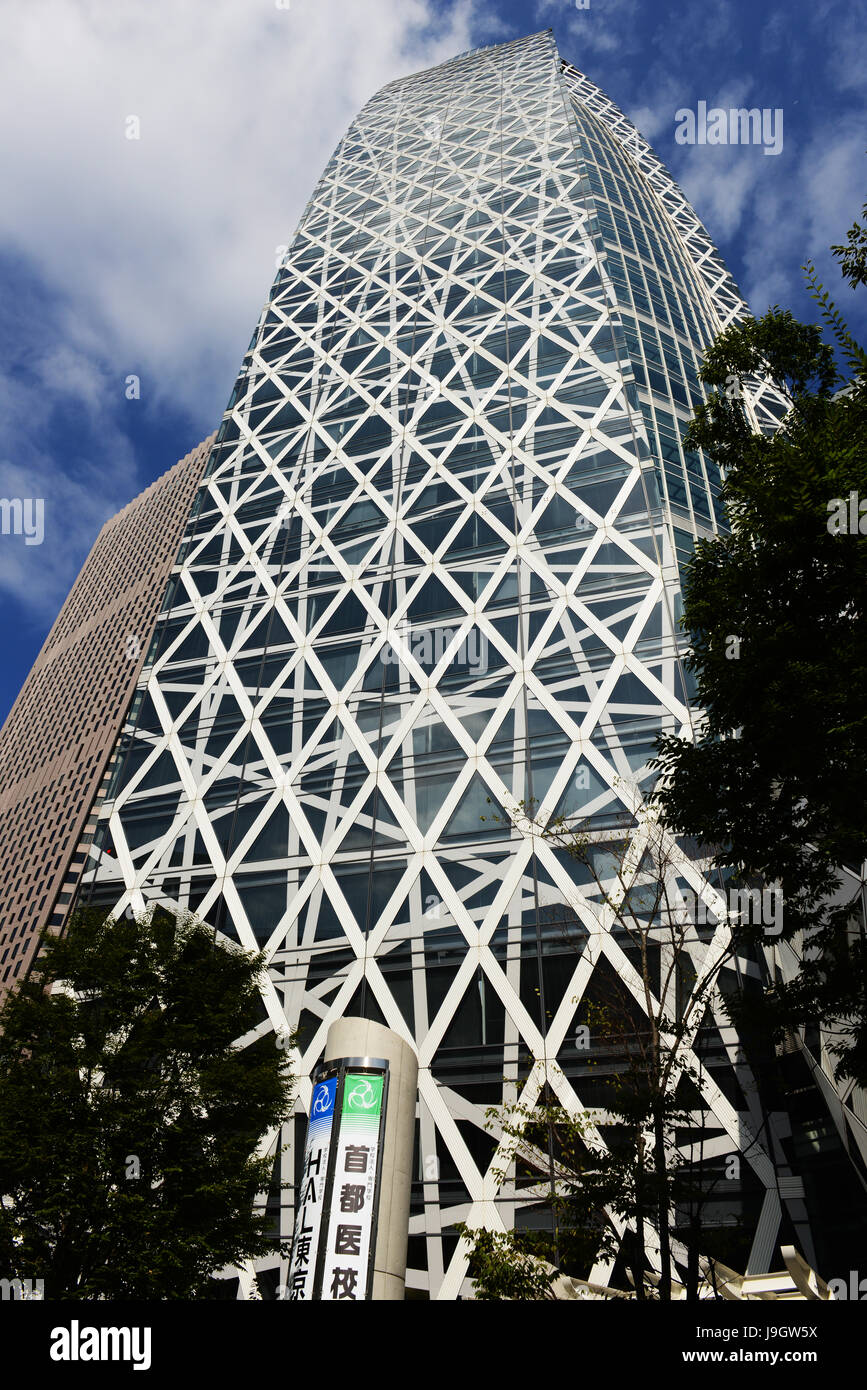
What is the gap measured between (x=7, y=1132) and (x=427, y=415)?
29.4 metres

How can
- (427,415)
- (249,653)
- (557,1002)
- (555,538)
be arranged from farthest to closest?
(427,415) < (249,653) < (555,538) < (557,1002)

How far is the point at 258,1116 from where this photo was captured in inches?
672

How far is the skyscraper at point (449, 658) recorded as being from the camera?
23.1 meters

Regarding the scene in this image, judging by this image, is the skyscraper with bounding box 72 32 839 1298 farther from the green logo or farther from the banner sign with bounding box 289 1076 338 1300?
the banner sign with bounding box 289 1076 338 1300

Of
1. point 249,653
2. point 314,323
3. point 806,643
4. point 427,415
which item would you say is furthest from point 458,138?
point 806,643

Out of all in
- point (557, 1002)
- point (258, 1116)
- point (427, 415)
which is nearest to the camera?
point (258, 1116)

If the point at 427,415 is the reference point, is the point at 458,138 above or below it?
above

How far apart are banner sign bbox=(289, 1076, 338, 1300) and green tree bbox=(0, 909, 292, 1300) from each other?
62cm

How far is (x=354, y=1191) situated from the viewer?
1642 centimetres

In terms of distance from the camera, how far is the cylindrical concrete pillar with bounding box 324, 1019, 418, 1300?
640 inches

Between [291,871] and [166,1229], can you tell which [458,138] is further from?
[166,1229]
